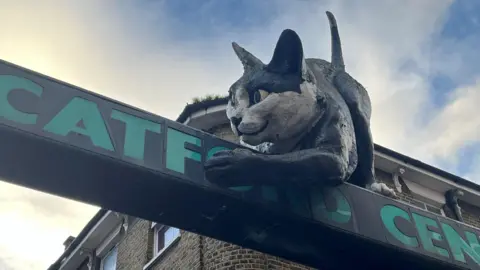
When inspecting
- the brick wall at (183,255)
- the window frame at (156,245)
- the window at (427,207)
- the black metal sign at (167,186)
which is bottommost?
the black metal sign at (167,186)

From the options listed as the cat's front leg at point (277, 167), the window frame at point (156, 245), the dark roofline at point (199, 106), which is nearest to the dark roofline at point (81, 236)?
the window frame at point (156, 245)

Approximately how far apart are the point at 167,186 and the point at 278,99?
1266 millimetres

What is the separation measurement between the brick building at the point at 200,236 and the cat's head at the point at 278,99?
5740 millimetres

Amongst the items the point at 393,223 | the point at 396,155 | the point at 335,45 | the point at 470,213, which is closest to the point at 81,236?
the point at 396,155

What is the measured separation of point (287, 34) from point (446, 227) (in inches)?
104

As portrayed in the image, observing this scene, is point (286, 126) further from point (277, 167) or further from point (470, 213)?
point (470, 213)

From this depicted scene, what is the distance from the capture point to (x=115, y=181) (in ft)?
14.0

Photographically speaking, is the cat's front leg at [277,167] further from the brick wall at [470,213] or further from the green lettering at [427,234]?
the brick wall at [470,213]

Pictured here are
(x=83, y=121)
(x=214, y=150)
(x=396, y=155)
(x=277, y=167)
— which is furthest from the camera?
(x=396, y=155)

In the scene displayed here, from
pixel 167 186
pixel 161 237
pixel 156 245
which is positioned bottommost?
pixel 167 186

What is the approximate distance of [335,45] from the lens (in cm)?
671

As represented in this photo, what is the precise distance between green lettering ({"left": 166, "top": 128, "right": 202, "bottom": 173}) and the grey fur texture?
0.68 feet

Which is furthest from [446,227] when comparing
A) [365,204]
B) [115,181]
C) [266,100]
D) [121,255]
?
[121,255]

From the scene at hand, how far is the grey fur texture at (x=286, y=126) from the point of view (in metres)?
4.53
